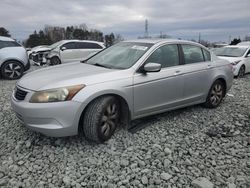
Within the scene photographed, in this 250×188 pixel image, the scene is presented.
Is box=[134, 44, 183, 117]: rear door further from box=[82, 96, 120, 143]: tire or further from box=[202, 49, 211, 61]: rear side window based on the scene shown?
box=[202, 49, 211, 61]: rear side window

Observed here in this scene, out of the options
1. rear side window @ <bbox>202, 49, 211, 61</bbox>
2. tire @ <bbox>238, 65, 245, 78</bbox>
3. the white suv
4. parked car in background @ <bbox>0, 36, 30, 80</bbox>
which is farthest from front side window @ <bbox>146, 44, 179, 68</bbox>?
the white suv

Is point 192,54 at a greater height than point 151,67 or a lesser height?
greater

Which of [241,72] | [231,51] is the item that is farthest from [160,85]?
Result: [231,51]

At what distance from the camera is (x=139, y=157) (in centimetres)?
338

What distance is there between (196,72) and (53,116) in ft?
9.31

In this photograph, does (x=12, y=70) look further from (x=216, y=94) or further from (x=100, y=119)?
(x=216, y=94)

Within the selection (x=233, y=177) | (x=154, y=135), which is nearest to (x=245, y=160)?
(x=233, y=177)

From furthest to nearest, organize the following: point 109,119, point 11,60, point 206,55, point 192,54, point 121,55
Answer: point 11,60, point 206,55, point 192,54, point 121,55, point 109,119

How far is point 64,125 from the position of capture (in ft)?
10.7

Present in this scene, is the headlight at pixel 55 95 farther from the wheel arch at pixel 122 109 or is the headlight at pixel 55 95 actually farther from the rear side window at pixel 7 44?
the rear side window at pixel 7 44

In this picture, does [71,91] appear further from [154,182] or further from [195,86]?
[195,86]

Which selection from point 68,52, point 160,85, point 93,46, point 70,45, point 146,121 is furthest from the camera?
point 93,46

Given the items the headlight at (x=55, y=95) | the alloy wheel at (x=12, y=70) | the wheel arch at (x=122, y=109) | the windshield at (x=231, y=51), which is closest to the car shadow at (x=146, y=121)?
the wheel arch at (x=122, y=109)

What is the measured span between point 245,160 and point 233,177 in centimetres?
54
